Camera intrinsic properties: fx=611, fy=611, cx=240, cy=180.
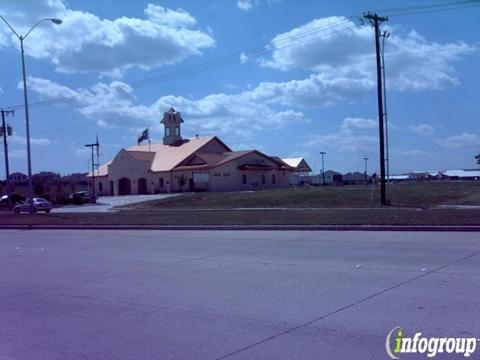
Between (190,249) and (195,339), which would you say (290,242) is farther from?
(195,339)

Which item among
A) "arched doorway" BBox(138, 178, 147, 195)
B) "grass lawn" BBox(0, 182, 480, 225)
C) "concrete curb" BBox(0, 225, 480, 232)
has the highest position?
"arched doorway" BBox(138, 178, 147, 195)

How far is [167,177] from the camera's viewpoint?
88.9 m

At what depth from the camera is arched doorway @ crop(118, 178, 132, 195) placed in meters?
95.7

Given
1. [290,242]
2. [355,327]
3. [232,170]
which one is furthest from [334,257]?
[232,170]

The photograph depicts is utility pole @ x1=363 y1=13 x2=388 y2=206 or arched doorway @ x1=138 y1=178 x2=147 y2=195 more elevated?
utility pole @ x1=363 y1=13 x2=388 y2=206

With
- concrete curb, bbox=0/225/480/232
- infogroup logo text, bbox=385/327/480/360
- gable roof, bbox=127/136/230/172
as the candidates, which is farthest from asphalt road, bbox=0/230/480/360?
gable roof, bbox=127/136/230/172

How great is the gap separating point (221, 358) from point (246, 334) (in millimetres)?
946

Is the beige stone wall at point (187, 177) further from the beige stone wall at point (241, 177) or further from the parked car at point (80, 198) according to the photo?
the parked car at point (80, 198)

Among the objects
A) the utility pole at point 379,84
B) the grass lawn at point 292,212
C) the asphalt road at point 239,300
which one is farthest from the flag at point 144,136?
the asphalt road at point 239,300

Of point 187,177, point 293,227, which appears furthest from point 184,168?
point 293,227

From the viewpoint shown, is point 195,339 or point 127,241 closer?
point 195,339

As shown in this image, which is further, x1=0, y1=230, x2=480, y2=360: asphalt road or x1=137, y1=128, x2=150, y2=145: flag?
x1=137, y1=128, x2=150, y2=145: flag

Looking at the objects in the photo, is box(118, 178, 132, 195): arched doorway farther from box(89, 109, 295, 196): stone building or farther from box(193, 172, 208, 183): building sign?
box(193, 172, 208, 183): building sign

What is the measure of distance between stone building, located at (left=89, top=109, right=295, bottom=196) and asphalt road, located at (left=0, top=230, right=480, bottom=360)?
6685 cm
